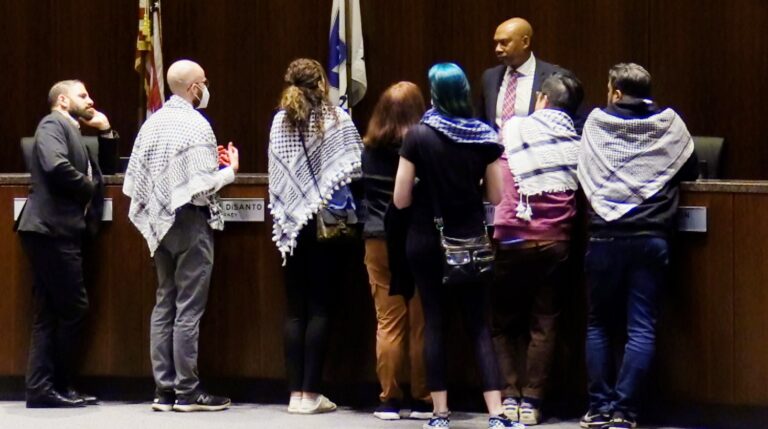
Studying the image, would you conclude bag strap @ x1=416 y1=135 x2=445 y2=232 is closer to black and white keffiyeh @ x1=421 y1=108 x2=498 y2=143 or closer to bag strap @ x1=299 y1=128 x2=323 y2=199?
black and white keffiyeh @ x1=421 y1=108 x2=498 y2=143

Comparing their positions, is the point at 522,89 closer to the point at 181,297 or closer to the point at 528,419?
the point at 528,419

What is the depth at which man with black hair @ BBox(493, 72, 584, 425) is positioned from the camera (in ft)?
19.3

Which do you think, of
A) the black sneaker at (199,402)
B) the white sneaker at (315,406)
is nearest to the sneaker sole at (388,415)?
the white sneaker at (315,406)

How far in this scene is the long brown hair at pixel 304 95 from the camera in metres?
6.04

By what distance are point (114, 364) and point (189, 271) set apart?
713mm

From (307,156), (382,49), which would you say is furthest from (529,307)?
(382,49)

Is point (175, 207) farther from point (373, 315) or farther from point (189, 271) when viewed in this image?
point (373, 315)

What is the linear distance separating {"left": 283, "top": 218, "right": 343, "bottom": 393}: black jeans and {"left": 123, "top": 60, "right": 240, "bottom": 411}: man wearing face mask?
1.31 feet

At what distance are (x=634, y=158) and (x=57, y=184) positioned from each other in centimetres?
258

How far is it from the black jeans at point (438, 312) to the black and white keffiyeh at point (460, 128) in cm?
40

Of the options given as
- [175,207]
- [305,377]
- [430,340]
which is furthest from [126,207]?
[430,340]

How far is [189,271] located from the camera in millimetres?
6250

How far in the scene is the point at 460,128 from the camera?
5453 millimetres

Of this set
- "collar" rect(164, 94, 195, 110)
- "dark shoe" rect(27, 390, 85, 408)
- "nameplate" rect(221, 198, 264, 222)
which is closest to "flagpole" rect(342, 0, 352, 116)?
"nameplate" rect(221, 198, 264, 222)
